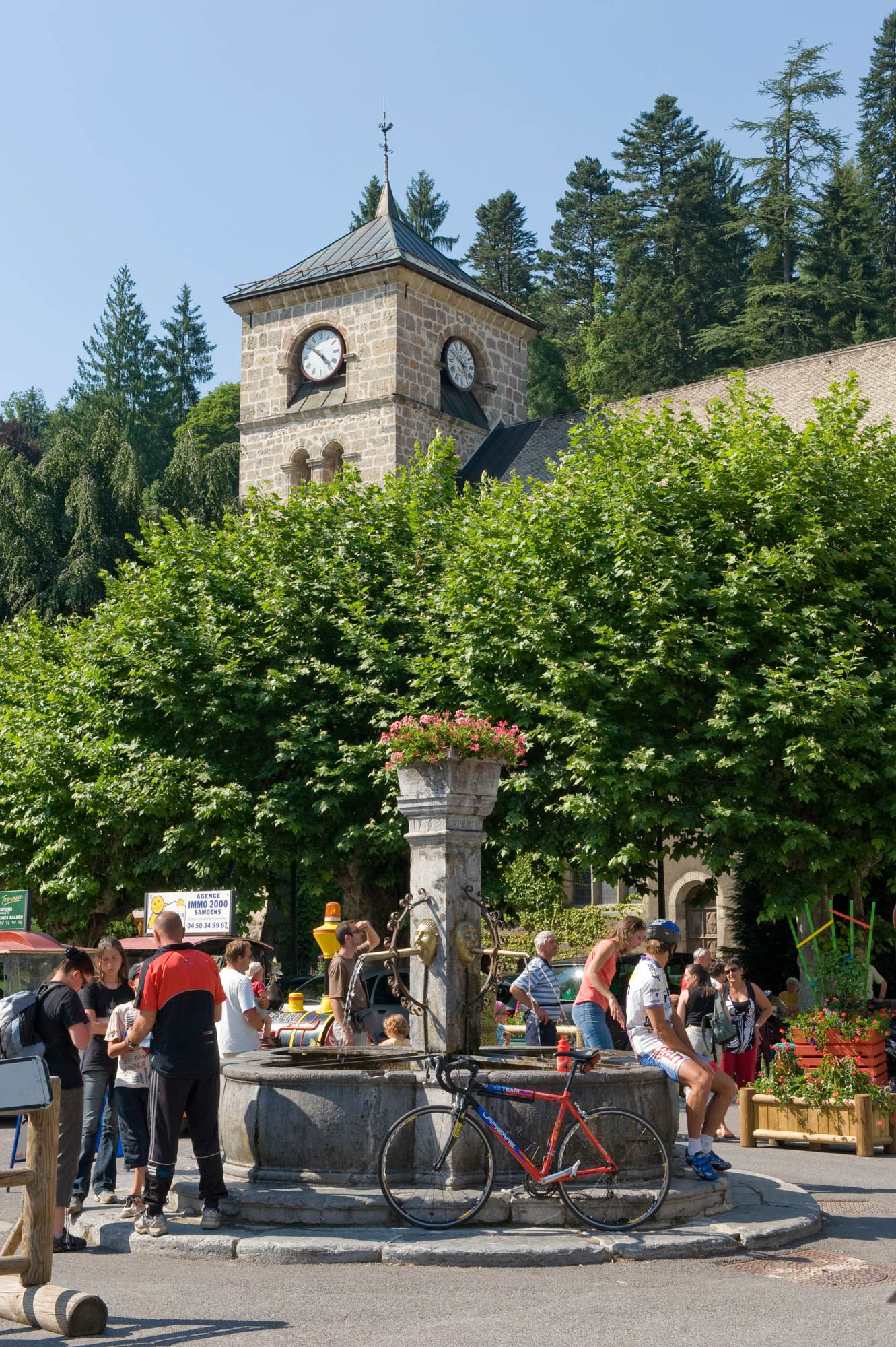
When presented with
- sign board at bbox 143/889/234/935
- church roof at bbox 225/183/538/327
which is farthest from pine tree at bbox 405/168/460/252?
sign board at bbox 143/889/234/935

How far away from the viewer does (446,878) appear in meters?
9.49

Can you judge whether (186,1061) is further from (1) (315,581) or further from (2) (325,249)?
(2) (325,249)

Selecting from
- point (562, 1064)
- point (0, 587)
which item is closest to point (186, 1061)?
point (562, 1064)

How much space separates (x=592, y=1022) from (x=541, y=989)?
238 cm

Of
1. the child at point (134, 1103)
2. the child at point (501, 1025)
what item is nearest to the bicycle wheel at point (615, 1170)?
the child at point (134, 1103)

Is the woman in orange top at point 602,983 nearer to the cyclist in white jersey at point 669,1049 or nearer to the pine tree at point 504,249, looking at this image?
the cyclist in white jersey at point 669,1049

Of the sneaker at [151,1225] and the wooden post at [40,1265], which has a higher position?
the wooden post at [40,1265]

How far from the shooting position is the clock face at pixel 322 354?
3862 centimetres

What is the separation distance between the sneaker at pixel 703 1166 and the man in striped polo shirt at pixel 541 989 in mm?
3439

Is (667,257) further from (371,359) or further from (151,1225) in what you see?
(151,1225)

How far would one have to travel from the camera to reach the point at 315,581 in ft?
78.1

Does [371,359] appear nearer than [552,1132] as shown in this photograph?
No

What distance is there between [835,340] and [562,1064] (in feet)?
153

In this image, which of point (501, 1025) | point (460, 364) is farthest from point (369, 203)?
point (501, 1025)
